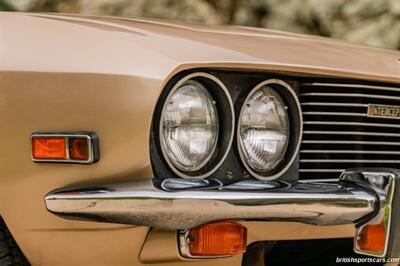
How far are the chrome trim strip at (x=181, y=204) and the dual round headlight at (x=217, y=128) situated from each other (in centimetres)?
15

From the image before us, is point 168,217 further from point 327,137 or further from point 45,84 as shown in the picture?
point 327,137

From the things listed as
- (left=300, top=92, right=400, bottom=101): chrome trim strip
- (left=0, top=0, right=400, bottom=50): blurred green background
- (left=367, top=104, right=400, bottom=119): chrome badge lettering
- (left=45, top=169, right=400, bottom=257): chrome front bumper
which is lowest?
(left=45, top=169, right=400, bottom=257): chrome front bumper

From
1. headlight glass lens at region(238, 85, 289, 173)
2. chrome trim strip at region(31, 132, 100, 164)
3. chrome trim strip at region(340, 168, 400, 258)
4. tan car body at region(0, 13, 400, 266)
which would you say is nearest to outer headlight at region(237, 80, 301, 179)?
headlight glass lens at region(238, 85, 289, 173)

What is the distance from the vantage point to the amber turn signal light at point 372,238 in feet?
5.90

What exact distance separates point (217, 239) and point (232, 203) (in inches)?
5.4

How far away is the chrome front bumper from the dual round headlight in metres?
0.11

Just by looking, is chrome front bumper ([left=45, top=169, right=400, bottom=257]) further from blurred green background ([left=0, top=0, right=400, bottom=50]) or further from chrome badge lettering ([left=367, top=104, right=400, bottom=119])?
blurred green background ([left=0, top=0, right=400, bottom=50])

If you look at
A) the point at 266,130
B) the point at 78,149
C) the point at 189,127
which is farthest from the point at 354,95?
the point at 78,149

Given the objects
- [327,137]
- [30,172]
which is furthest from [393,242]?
[30,172]

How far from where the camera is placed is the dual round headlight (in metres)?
1.77

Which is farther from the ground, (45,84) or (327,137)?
(45,84)

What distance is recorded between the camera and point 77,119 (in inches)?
67.3

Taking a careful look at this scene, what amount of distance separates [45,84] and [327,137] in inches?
31.7

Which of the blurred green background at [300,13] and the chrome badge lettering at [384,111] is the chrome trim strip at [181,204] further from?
the blurred green background at [300,13]
